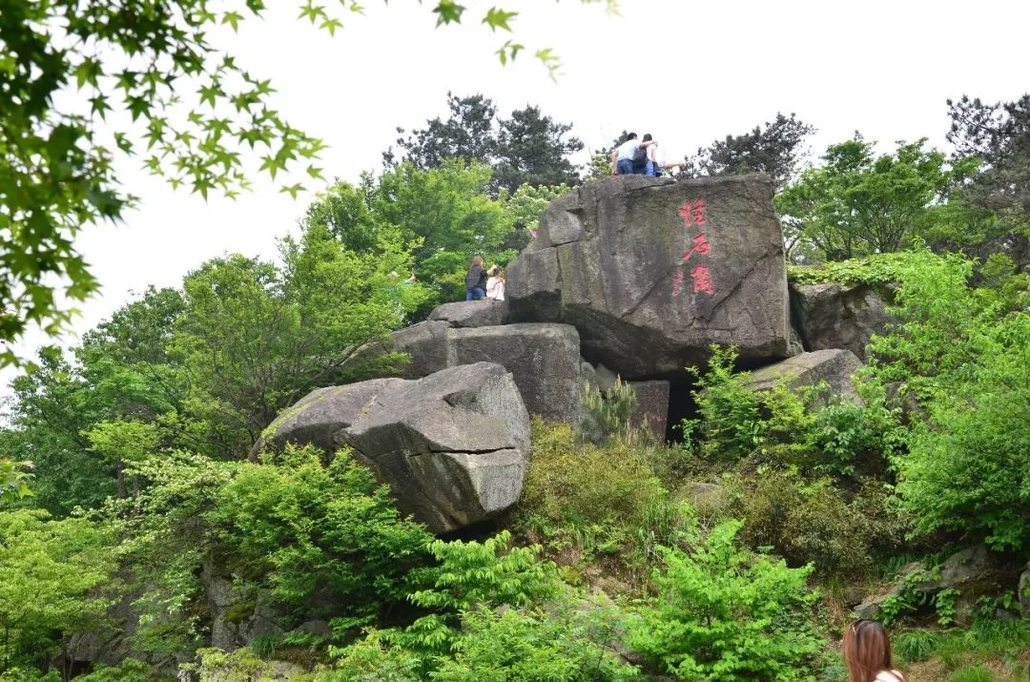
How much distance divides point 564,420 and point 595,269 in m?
2.74

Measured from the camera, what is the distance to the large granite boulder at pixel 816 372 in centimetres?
1231

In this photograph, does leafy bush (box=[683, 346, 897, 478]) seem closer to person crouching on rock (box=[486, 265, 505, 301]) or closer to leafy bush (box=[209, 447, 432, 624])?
leafy bush (box=[209, 447, 432, 624])

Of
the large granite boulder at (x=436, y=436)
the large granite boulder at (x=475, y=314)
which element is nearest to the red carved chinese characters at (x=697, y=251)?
the large granite boulder at (x=475, y=314)

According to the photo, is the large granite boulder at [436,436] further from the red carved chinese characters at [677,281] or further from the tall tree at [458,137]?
the tall tree at [458,137]

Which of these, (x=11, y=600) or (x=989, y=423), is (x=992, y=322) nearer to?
(x=989, y=423)

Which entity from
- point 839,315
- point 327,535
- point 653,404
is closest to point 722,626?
point 327,535

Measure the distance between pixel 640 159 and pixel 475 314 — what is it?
164 inches

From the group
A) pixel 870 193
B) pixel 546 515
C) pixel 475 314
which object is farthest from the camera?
pixel 870 193

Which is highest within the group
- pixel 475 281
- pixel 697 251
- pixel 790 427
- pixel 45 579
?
pixel 475 281

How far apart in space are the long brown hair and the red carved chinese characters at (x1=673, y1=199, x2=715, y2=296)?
10.2 m

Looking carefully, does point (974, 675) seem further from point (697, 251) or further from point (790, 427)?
point (697, 251)

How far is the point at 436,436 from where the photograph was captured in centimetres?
991

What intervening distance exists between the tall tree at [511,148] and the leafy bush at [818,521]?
23.0 meters

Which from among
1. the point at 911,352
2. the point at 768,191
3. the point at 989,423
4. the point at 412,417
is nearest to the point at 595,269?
the point at 768,191
